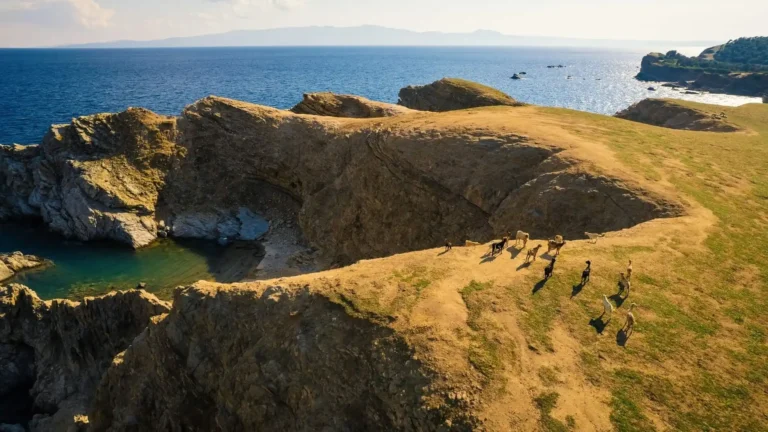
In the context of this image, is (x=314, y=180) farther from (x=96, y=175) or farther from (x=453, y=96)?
(x=453, y=96)

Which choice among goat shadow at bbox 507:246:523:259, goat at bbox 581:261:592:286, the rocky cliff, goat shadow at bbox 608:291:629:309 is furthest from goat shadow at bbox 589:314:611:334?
the rocky cliff

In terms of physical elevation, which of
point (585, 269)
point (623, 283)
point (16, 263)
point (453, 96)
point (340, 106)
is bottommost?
point (16, 263)

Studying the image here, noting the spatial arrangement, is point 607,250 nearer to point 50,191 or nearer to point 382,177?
point 382,177

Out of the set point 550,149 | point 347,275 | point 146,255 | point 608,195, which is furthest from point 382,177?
point 146,255

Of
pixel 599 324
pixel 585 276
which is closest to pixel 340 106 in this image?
pixel 585 276

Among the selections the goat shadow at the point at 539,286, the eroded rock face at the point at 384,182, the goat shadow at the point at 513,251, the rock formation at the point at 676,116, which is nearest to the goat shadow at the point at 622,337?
the goat shadow at the point at 539,286

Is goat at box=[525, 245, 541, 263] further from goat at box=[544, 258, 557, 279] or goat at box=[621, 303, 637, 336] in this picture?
goat at box=[621, 303, 637, 336]
